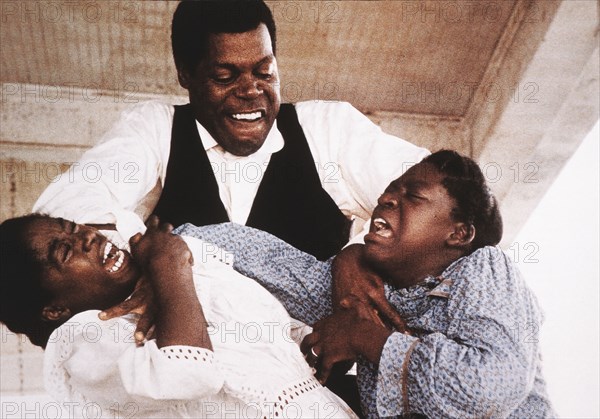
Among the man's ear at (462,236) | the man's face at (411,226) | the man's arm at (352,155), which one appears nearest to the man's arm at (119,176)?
the man's arm at (352,155)

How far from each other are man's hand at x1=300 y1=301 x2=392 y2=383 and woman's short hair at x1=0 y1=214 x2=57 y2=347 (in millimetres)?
404

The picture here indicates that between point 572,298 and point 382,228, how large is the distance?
2.59ft

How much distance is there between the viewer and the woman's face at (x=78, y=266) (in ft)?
3.88

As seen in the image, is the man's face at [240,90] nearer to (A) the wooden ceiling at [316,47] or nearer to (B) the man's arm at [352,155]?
(B) the man's arm at [352,155]

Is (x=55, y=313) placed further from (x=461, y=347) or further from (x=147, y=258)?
(x=461, y=347)

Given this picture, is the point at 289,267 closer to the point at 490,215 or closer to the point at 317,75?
the point at 490,215

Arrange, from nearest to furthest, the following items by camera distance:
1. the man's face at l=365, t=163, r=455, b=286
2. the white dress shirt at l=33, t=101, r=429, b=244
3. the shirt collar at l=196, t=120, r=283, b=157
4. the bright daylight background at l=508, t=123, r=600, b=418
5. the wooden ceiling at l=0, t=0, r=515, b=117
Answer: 1. the man's face at l=365, t=163, r=455, b=286
2. the white dress shirt at l=33, t=101, r=429, b=244
3. the shirt collar at l=196, t=120, r=283, b=157
4. the bright daylight background at l=508, t=123, r=600, b=418
5. the wooden ceiling at l=0, t=0, r=515, b=117

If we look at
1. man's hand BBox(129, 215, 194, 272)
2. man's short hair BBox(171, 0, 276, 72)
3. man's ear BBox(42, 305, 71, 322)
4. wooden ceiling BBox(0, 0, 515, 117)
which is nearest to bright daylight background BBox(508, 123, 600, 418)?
wooden ceiling BBox(0, 0, 515, 117)

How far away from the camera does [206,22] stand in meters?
1.52

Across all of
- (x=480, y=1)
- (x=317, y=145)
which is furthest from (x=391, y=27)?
(x=317, y=145)

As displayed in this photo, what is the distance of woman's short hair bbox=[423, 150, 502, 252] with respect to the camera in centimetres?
129

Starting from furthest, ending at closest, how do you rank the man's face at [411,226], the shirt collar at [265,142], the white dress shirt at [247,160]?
the shirt collar at [265,142] → the white dress shirt at [247,160] → the man's face at [411,226]

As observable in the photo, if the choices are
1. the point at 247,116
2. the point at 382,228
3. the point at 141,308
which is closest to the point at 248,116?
the point at 247,116

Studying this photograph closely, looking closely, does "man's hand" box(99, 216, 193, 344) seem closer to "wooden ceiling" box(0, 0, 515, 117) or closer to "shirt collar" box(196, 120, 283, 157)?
"shirt collar" box(196, 120, 283, 157)
